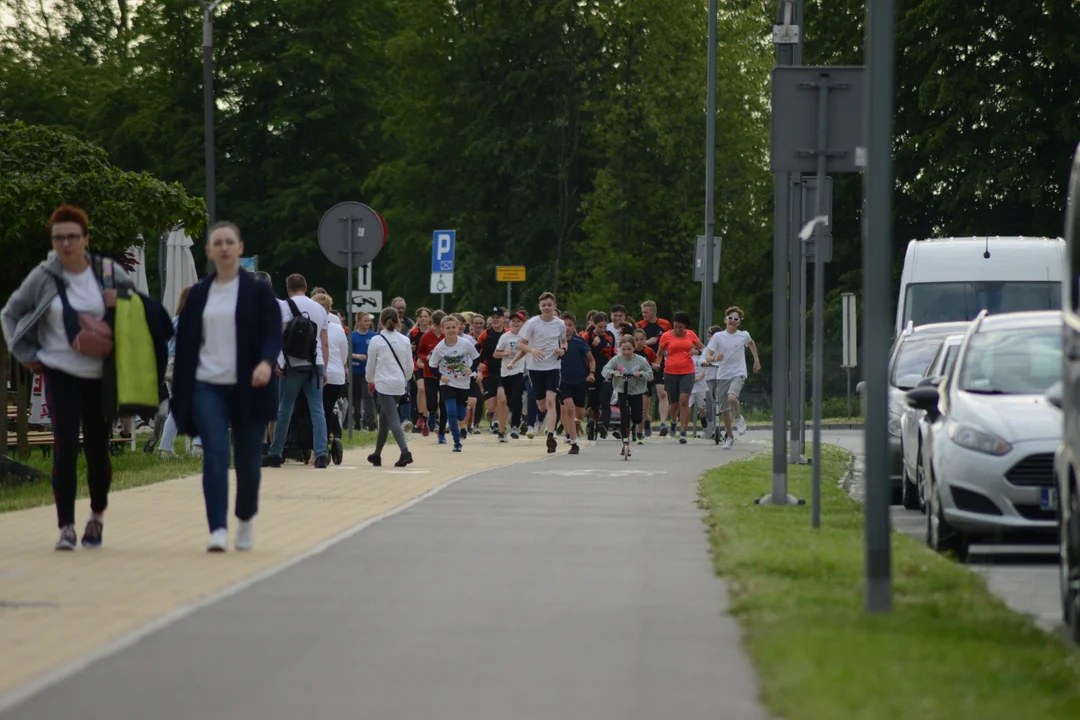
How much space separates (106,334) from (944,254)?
14.7m

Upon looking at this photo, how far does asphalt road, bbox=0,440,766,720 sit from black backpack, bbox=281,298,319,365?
23.0 ft

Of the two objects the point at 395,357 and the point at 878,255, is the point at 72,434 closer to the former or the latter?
the point at 878,255

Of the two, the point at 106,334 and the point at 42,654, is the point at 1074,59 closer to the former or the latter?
the point at 106,334

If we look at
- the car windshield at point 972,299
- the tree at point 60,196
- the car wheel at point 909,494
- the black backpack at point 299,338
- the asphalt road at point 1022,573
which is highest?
the tree at point 60,196

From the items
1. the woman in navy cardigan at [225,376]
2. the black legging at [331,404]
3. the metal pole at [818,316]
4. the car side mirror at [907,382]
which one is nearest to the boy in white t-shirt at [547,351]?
the black legging at [331,404]

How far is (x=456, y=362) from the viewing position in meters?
25.9

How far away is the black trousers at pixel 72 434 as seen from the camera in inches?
461

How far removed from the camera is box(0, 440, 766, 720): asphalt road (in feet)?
22.2

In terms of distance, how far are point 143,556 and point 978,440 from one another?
5.09 m

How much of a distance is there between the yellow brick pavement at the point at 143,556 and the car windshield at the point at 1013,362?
4.14 m

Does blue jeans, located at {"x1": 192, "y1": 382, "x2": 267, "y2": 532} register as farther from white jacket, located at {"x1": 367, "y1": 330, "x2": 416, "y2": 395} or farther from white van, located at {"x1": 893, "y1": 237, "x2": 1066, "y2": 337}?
white van, located at {"x1": 893, "y1": 237, "x2": 1066, "y2": 337}

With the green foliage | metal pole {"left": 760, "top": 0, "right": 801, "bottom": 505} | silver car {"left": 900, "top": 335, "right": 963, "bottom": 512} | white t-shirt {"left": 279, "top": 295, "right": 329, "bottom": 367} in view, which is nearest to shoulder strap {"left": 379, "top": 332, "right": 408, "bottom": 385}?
white t-shirt {"left": 279, "top": 295, "right": 329, "bottom": 367}

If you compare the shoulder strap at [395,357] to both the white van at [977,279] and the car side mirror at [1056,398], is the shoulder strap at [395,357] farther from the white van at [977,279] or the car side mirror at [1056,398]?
the car side mirror at [1056,398]

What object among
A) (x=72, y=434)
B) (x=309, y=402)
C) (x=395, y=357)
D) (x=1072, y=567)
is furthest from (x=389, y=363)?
(x=1072, y=567)
